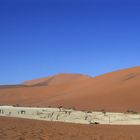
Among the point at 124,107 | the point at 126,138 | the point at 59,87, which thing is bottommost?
the point at 126,138

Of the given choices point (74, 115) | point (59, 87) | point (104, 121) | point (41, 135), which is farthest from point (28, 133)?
point (59, 87)

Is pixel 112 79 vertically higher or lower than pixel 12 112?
higher

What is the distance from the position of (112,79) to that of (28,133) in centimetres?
3618

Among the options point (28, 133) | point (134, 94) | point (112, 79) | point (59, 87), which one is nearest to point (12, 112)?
point (134, 94)

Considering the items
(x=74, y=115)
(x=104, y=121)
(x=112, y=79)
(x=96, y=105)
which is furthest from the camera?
(x=112, y=79)

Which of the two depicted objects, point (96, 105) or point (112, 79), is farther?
point (112, 79)

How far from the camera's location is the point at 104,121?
2180 centimetres

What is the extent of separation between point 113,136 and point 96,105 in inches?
753

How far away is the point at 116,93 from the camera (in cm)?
3750

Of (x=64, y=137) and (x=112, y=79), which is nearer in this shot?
(x=64, y=137)

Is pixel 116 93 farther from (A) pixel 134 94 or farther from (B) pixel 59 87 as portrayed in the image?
(B) pixel 59 87

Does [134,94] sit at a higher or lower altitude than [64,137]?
higher

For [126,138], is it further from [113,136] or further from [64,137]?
[64,137]

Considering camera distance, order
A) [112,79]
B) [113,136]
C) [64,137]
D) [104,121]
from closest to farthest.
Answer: [64,137], [113,136], [104,121], [112,79]
